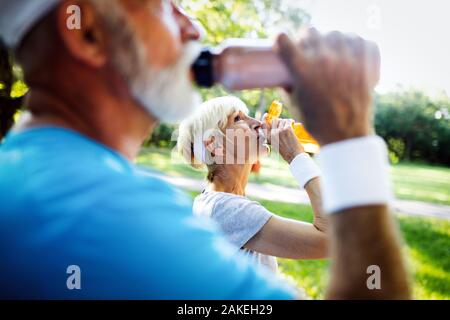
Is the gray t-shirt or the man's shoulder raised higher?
the man's shoulder

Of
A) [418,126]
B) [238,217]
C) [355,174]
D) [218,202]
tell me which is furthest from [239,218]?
[418,126]

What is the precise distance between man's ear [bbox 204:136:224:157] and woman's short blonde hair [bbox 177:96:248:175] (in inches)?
0.8

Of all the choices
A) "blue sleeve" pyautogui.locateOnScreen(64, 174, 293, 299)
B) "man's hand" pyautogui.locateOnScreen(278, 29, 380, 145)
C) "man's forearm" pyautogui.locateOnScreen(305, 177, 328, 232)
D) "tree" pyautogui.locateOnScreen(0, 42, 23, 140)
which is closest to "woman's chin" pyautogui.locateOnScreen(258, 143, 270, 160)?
"man's forearm" pyautogui.locateOnScreen(305, 177, 328, 232)

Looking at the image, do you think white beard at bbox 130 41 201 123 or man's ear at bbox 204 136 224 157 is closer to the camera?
white beard at bbox 130 41 201 123

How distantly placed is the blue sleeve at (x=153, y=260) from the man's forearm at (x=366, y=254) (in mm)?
139

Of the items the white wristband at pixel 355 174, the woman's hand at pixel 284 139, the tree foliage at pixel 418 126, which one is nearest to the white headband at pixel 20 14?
the white wristband at pixel 355 174

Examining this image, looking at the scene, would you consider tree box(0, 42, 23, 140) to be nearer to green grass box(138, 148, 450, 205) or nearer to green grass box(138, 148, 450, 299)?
green grass box(138, 148, 450, 299)

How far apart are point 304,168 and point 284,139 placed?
0.15 metres

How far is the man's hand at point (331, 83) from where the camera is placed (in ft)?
2.35

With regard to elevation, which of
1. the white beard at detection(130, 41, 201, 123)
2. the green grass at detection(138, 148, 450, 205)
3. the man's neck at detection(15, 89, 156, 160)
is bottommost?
the green grass at detection(138, 148, 450, 205)

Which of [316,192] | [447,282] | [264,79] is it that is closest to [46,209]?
[264,79]

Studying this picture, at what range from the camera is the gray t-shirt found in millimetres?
1812

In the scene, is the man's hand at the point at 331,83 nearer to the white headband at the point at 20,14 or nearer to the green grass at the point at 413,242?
the green grass at the point at 413,242
